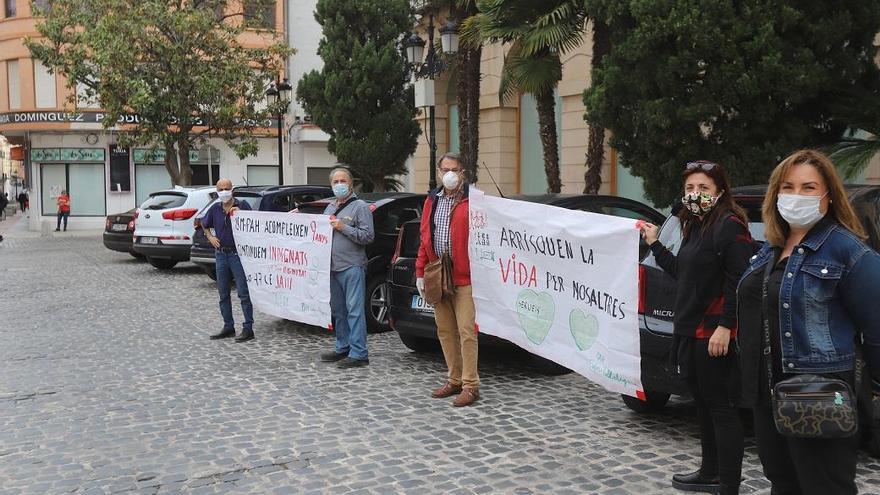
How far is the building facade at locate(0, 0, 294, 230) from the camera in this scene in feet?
110

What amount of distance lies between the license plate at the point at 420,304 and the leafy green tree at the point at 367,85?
43.2ft

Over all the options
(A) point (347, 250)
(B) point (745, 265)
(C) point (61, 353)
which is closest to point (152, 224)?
(C) point (61, 353)

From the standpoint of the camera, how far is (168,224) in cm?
1583

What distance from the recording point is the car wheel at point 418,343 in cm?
821

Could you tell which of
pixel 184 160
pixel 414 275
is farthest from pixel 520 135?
pixel 414 275

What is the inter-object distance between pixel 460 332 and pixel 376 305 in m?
3.00

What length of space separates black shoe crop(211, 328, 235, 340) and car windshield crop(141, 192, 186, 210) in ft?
24.6

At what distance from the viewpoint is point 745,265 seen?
154 inches

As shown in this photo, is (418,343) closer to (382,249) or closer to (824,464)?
(382,249)

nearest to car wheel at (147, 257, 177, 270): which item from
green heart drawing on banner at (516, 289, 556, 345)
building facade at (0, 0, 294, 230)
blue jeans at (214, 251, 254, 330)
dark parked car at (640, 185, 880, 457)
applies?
blue jeans at (214, 251, 254, 330)

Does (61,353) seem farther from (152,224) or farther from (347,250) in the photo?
(152,224)

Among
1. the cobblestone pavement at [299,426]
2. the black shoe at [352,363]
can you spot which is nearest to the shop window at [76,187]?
the cobblestone pavement at [299,426]

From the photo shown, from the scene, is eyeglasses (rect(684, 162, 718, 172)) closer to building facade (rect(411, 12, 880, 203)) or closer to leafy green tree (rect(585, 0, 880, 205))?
leafy green tree (rect(585, 0, 880, 205))

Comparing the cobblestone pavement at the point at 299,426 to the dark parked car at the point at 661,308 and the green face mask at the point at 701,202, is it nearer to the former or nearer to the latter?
the dark parked car at the point at 661,308
